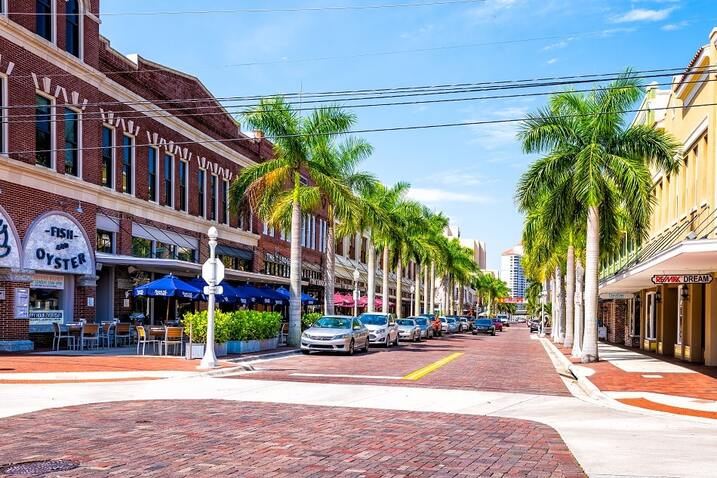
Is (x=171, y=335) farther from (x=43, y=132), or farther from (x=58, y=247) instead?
(x=43, y=132)

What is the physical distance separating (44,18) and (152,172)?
9874mm

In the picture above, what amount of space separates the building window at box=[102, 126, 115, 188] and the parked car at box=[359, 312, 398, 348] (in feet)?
41.9

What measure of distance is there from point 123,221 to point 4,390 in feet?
59.5

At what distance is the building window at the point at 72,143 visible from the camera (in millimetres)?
28531

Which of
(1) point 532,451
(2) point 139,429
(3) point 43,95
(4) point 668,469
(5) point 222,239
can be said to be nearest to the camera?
(4) point 668,469

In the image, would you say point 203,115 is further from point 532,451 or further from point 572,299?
point 532,451

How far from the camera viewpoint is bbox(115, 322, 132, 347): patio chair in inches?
1135

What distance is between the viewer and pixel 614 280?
97.0 feet

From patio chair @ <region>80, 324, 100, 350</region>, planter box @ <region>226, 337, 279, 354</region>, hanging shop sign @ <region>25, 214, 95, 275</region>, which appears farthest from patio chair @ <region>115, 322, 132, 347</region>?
planter box @ <region>226, 337, 279, 354</region>

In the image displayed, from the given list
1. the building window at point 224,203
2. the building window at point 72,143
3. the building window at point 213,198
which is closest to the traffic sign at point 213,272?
the building window at point 72,143

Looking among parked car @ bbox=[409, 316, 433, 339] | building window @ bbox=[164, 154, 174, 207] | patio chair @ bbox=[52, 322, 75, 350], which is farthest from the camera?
parked car @ bbox=[409, 316, 433, 339]

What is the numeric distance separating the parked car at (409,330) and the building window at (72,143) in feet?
66.4

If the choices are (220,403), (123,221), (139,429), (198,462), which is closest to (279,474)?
(198,462)

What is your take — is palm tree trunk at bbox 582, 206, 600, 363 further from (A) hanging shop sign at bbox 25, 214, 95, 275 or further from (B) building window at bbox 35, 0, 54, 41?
(B) building window at bbox 35, 0, 54, 41
